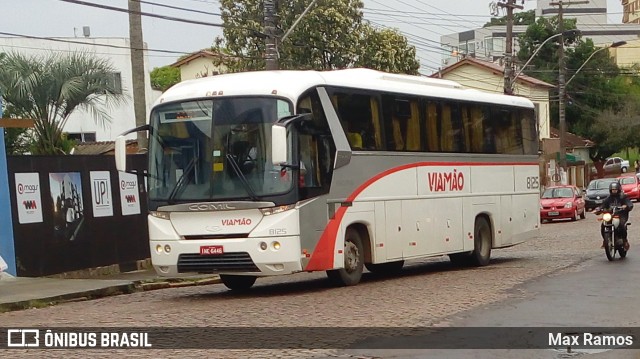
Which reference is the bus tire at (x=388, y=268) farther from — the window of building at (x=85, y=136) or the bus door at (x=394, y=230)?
the window of building at (x=85, y=136)

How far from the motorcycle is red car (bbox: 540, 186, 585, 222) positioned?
839 inches

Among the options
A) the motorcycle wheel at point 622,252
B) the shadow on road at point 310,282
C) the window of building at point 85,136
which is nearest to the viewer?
the shadow on road at point 310,282

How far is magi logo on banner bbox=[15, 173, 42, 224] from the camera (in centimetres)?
2072

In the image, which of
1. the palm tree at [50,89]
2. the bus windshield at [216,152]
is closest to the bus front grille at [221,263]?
the bus windshield at [216,152]

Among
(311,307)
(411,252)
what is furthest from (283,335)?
(411,252)

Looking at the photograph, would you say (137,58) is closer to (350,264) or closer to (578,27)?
(350,264)

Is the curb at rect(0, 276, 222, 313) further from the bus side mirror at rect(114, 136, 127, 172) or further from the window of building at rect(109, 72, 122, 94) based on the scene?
the window of building at rect(109, 72, 122, 94)

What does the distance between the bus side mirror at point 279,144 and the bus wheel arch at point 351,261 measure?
2.84 metres

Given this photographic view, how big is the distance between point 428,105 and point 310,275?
13.9ft

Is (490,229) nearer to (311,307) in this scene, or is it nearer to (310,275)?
(310,275)

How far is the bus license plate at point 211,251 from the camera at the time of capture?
1616cm

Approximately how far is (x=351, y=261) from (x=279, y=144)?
3438 millimetres

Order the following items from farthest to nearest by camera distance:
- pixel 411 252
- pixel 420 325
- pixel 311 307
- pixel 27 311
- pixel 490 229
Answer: pixel 490 229 < pixel 411 252 < pixel 27 311 < pixel 311 307 < pixel 420 325

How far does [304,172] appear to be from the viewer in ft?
54.5
